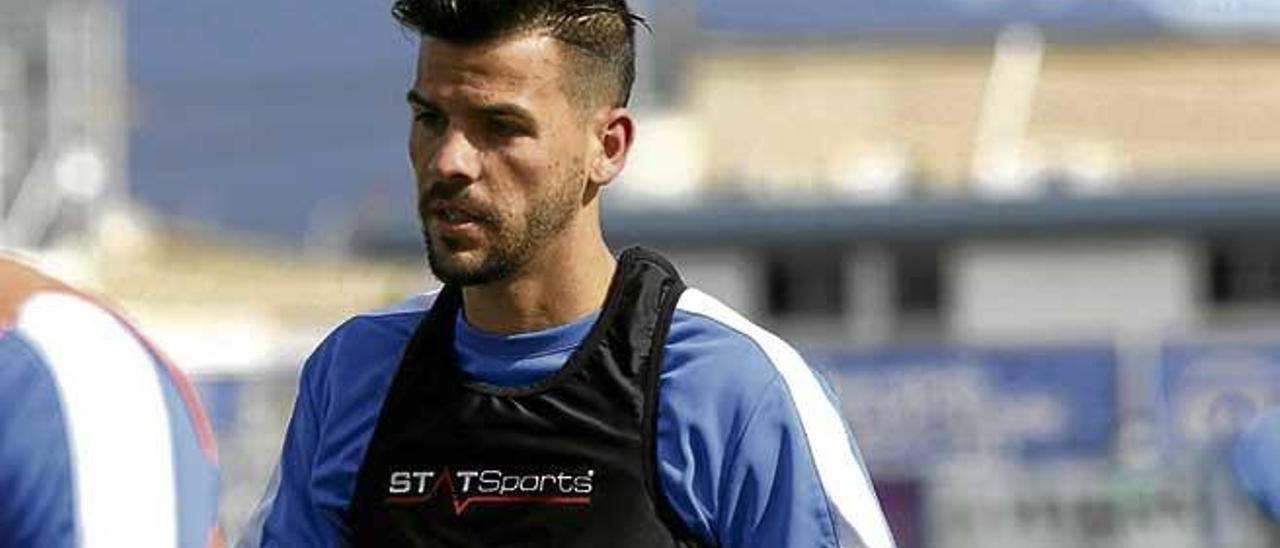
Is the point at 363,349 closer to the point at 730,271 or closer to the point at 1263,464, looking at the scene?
the point at 1263,464

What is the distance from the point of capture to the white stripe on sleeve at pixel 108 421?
3.86 metres

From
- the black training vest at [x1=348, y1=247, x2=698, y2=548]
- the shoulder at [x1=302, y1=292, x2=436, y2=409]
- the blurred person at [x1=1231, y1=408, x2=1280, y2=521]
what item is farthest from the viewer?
the blurred person at [x1=1231, y1=408, x2=1280, y2=521]

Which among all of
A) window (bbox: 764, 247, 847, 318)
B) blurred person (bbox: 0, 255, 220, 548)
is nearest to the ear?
blurred person (bbox: 0, 255, 220, 548)

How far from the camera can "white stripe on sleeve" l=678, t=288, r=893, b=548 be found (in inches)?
157

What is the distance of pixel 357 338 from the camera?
431 centimetres

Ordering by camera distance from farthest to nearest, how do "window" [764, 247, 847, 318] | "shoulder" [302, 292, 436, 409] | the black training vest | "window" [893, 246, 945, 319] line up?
"window" [893, 246, 945, 319]
"window" [764, 247, 847, 318]
"shoulder" [302, 292, 436, 409]
the black training vest

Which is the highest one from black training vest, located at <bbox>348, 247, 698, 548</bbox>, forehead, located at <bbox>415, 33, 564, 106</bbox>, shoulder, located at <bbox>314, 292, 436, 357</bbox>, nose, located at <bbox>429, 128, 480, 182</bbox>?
forehead, located at <bbox>415, 33, 564, 106</bbox>

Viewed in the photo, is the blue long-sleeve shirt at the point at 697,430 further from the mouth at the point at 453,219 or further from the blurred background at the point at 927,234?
the blurred background at the point at 927,234

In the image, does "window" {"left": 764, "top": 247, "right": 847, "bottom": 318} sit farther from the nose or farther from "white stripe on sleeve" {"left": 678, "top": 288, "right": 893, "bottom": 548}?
the nose

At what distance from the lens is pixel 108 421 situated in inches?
153

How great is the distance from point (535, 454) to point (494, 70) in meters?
0.50

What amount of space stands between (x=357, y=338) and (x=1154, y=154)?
146 feet

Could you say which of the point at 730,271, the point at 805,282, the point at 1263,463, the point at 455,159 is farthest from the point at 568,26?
the point at 805,282

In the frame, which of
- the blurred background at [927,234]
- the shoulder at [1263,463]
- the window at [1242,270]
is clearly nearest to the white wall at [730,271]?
the blurred background at [927,234]
